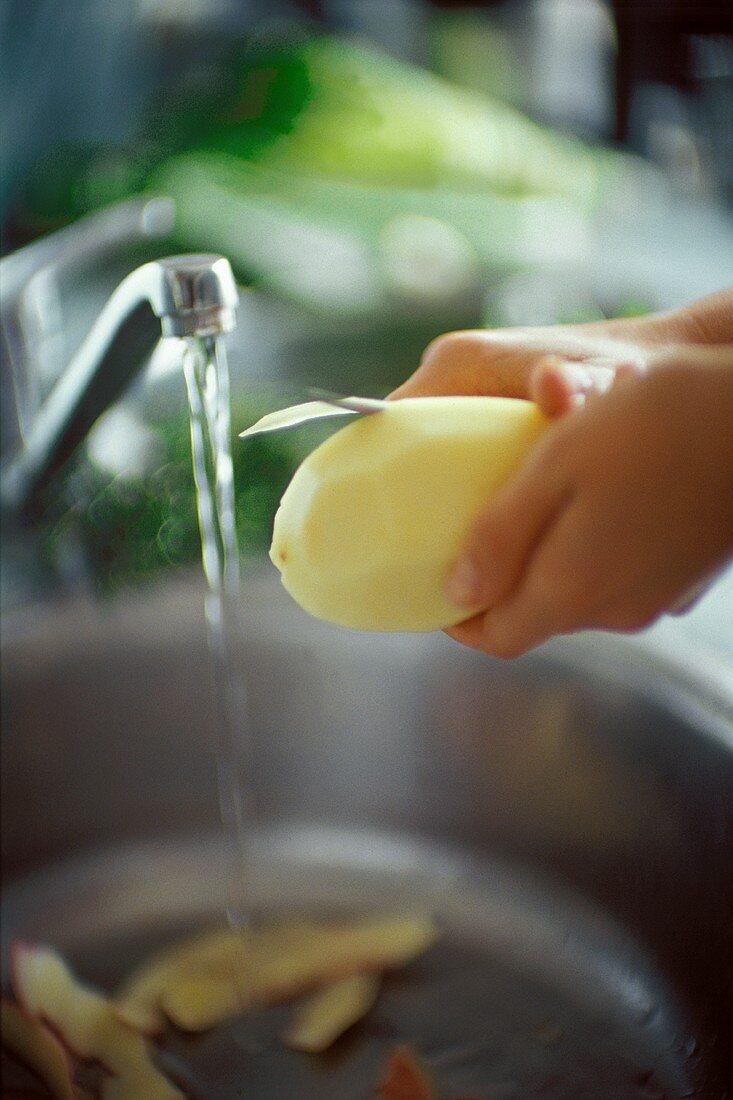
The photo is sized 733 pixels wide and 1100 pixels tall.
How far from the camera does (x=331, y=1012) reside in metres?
0.63

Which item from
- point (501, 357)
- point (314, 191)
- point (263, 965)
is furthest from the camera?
point (314, 191)

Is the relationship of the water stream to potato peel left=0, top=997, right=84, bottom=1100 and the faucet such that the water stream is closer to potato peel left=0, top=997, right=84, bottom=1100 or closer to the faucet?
the faucet

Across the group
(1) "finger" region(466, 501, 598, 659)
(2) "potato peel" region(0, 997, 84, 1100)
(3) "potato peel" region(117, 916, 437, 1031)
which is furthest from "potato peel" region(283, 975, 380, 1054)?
(1) "finger" region(466, 501, 598, 659)

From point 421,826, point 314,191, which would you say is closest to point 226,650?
point 421,826

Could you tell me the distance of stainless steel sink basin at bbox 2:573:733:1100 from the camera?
0.61 meters

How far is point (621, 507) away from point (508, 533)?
4 centimetres

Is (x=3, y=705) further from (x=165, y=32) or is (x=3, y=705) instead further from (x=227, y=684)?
(x=165, y=32)

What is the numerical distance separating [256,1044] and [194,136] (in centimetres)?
118

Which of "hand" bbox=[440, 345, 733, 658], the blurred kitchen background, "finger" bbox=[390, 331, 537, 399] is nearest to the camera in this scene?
"hand" bbox=[440, 345, 733, 658]

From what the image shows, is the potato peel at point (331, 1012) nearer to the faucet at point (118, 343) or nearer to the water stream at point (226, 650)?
the water stream at point (226, 650)

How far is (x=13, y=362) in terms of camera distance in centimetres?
64

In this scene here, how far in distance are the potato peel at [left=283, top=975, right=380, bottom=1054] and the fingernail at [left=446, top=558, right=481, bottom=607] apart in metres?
0.33

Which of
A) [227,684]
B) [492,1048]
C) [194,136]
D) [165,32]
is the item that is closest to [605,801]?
[492,1048]

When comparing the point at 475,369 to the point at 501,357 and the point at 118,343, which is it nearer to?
the point at 501,357
